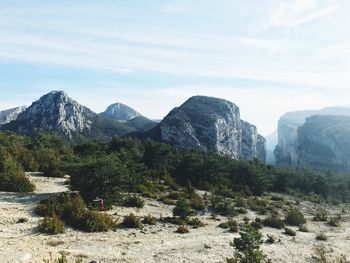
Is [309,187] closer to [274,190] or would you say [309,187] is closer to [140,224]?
[274,190]

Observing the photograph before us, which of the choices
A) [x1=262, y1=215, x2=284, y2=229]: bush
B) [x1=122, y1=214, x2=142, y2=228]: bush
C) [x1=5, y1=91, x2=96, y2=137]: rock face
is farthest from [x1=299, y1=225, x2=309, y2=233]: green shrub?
[x1=5, y1=91, x2=96, y2=137]: rock face

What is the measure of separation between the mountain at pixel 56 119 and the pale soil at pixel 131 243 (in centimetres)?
13258

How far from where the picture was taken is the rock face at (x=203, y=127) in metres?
154

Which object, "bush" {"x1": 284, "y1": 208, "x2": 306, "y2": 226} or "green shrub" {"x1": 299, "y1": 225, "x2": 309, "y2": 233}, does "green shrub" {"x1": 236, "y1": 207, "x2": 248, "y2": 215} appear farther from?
"green shrub" {"x1": 299, "y1": 225, "x2": 309, "y2": 233}

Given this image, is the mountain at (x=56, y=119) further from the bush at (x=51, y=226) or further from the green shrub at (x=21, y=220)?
the bush at (x=51, y=226)

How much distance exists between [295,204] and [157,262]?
3188 cm

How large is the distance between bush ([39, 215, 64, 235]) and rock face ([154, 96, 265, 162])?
118301mm

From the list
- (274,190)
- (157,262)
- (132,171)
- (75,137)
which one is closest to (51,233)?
(157,262)

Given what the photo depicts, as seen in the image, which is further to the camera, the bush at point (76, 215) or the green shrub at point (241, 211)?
the green shrub at point (241, 211)

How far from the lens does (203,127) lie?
165 meters

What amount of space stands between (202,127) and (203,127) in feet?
1.36

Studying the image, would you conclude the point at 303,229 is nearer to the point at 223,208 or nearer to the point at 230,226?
the point at 223,208

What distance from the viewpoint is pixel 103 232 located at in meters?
22.5

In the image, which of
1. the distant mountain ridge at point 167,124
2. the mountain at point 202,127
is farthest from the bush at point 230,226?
the distant mountain ridge at point 167,124
